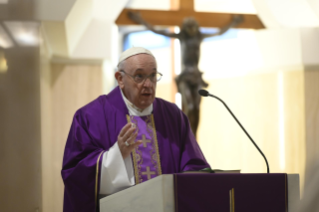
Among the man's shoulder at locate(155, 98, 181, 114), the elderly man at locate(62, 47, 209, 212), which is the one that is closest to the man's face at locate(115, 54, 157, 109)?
the elderly man at locate(62, 47, 209, 212)

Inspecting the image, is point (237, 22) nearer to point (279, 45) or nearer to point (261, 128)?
point (279, 45)

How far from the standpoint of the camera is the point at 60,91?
6.51m

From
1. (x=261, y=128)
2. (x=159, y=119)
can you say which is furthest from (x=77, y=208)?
(x=261, y=128)

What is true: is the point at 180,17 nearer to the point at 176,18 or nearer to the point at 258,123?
the point at 176,18

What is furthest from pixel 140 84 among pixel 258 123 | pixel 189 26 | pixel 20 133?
pixel 258 123

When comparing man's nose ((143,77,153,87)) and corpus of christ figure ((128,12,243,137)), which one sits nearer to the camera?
man's nose ((143,77,153,87))

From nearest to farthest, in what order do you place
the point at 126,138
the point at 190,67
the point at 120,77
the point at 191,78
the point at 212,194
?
the point at 212,194 < the point at 126,138 < the point at 120,77 < the point at 191,78 < the point at 190,67

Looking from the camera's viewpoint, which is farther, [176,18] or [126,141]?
[176,18]

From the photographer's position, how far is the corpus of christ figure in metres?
6.27

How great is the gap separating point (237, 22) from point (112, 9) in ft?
6.94

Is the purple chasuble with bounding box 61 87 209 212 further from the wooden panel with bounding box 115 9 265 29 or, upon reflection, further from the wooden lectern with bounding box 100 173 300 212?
the wooden panel with bounding box 115 9 265 29

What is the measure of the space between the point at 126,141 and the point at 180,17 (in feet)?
14.8

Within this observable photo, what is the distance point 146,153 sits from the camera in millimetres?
3146

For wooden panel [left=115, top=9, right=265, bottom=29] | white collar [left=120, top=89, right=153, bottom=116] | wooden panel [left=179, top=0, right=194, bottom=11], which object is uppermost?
wooden panel [left=179, top=0, right=194, bottom=11]
